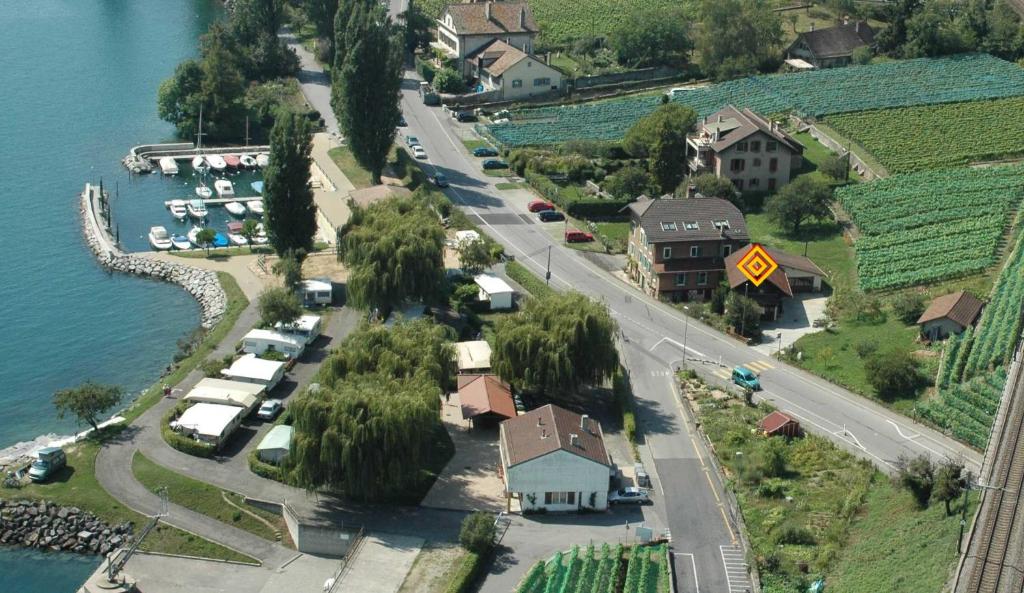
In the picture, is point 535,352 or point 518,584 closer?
point 518,584

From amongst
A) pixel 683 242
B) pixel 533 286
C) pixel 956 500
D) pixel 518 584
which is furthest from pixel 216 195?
pixel 956 500

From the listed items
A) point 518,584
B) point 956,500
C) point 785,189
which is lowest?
point 518,584

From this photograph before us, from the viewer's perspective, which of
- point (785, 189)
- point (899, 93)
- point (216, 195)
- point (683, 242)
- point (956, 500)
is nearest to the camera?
point (956, 500)

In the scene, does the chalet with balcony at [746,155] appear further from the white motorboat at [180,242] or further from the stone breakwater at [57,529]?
the stone breakwater at [57,529]

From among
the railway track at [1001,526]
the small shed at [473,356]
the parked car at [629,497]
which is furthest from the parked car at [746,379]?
the railway track at [1001,526]

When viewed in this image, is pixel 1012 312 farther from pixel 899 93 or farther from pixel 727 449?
pixel 899 93

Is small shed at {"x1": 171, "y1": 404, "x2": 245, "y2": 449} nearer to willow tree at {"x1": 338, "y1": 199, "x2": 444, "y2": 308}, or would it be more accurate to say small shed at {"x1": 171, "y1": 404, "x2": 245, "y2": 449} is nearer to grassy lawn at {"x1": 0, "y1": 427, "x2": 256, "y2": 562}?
grassy lawn at {"x1": 0, "y1": 427, "x2": 256, "y2": 562}

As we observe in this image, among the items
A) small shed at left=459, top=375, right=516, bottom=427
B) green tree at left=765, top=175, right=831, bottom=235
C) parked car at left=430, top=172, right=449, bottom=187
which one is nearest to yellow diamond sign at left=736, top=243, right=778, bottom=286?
green tree at left=765, top=175, right=831, bottom=235
